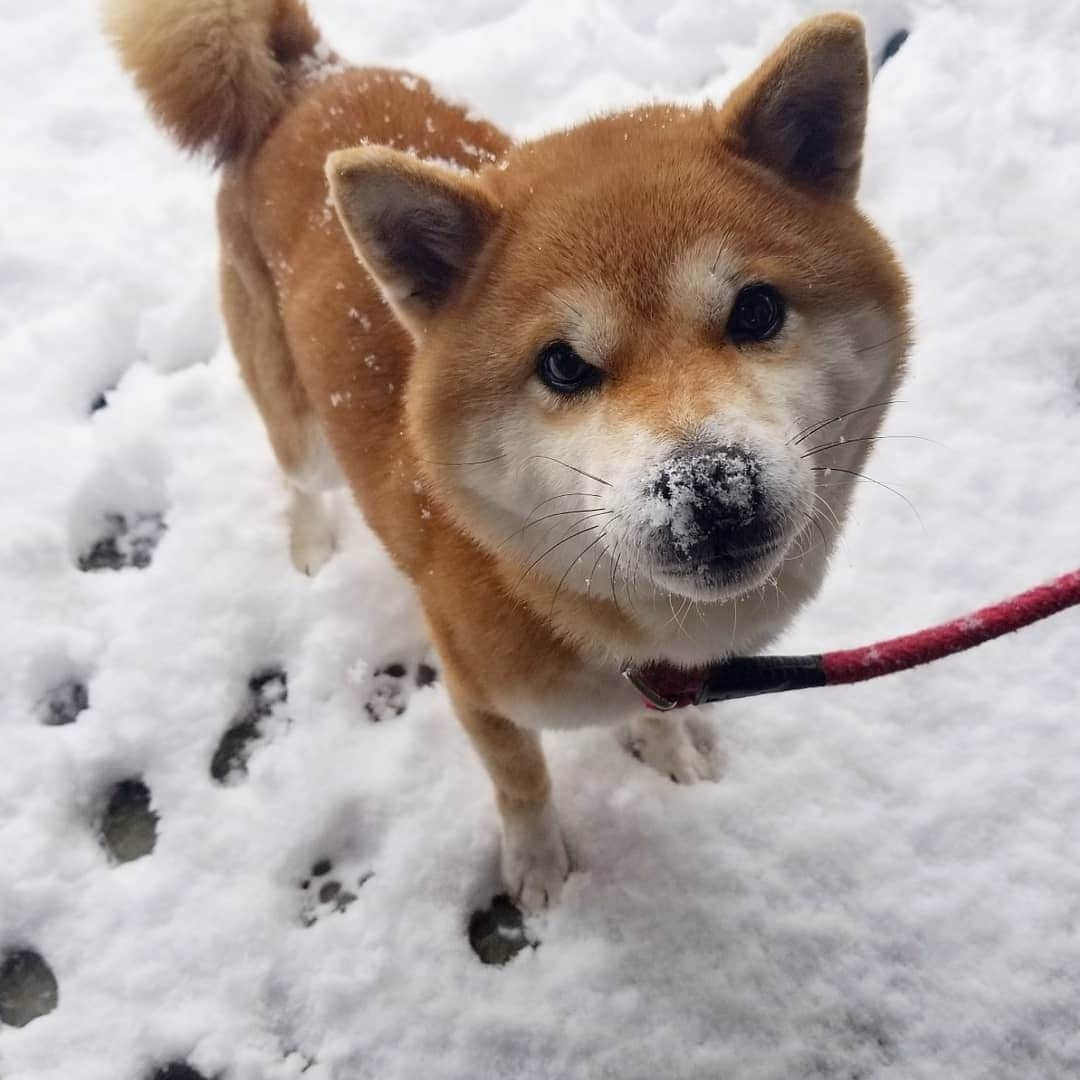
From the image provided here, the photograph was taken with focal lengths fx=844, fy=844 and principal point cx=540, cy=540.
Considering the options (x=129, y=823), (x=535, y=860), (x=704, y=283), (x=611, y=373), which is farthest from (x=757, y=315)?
(x=129, y=823)

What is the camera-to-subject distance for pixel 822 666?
157 cm

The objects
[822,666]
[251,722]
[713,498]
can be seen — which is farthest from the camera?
[251,722]

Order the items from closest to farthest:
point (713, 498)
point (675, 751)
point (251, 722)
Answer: point (713, 498)
point (675, 751)
point (251, 722)

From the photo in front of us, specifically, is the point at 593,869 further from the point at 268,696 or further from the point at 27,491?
the point at 27,491

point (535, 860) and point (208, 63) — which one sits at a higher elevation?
point (208, 63)

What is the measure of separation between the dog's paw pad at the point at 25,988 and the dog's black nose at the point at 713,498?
1831 millimetres

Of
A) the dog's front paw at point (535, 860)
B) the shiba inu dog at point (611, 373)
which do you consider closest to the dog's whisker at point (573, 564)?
the shiba inu dog at point (611, 373)

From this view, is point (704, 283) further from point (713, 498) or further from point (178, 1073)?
point (178, 1073)

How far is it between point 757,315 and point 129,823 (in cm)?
191

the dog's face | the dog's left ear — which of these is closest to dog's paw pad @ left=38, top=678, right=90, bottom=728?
the dog's face

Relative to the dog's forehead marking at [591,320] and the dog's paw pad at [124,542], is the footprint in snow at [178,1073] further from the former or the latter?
the dog's forehead marking at [591,320]

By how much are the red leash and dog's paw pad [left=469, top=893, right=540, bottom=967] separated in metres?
0.73

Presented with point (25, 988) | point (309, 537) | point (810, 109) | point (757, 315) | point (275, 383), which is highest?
point (810, 109)

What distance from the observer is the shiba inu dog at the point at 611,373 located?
1143mm
